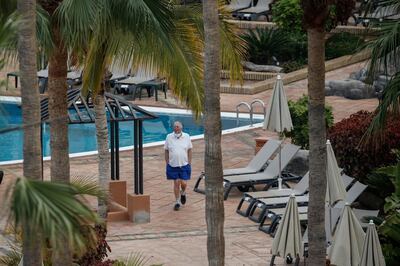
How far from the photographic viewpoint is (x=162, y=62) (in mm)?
12516

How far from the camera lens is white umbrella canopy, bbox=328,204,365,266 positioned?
1318 cm

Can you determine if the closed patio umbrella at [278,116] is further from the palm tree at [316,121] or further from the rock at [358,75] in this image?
the rock at [358,75]

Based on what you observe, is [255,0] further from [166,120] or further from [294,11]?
[166,120]

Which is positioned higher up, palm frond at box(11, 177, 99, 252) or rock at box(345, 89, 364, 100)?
palm frond at box(11, 177, 99, 252)

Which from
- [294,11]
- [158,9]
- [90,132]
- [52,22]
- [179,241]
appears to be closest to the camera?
[52,22]

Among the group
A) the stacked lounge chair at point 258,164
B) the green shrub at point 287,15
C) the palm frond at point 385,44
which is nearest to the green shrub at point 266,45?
the green shrub at point 287,15

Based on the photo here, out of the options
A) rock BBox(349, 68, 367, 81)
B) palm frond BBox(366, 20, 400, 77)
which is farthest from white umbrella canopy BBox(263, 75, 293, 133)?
rock BBox(349, 68, 367, 81)

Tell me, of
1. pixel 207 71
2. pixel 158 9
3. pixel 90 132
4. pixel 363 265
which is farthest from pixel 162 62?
pixel 90 132

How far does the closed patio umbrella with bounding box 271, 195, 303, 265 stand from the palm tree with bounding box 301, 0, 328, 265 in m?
2.10

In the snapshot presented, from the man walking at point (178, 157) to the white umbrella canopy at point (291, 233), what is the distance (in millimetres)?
3767

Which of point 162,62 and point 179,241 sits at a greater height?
point 162,62

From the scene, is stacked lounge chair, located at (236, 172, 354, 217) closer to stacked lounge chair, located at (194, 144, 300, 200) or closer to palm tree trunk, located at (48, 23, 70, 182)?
stacked lounge chair, located at (194, 144, 300, 200)

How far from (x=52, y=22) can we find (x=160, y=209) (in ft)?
21.7

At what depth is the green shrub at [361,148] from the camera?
17.0m
